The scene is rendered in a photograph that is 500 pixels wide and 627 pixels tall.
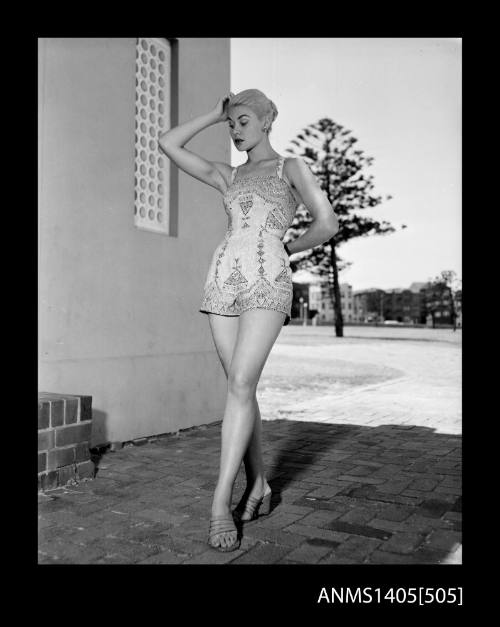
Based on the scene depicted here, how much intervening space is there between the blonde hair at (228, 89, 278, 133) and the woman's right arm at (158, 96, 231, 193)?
0.10m

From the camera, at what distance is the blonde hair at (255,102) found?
2.53m

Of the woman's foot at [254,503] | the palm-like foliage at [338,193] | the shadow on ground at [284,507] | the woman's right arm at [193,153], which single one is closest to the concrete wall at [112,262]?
the shadow on ground at [284,507]

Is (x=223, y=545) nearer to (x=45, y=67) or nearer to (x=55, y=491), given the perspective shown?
(x=55, y=491)

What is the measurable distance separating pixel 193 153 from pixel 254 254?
2.02 ft

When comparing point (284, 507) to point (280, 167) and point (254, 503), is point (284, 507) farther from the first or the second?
point (280, 167)

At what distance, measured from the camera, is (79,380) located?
4125 millimetres

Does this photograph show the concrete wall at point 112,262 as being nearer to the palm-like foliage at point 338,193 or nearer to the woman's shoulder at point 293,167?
the woman's shoulder at point 293,167

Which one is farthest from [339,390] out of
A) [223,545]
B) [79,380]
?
[223,545]

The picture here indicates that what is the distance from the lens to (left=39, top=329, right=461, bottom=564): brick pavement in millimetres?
2305

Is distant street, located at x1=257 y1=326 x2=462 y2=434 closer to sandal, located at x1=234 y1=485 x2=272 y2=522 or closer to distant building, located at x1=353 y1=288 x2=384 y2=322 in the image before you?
sandal, located at x1=234 y1=485 x2=272 y2=522

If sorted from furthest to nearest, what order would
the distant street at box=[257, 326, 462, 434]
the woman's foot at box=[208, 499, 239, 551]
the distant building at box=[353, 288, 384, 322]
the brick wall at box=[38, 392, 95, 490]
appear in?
the distant building at box=[353, 288, 384, 322] < the distant street at box=[257, 326, 462, 434] < the brick wall at box=[38, 392, 95, 490] < the woman's foot at box=[208, 499, 239, 551]

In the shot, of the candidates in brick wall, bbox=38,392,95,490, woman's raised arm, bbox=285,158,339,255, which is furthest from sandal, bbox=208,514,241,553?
brick wall, bbox=38,392,95,490
